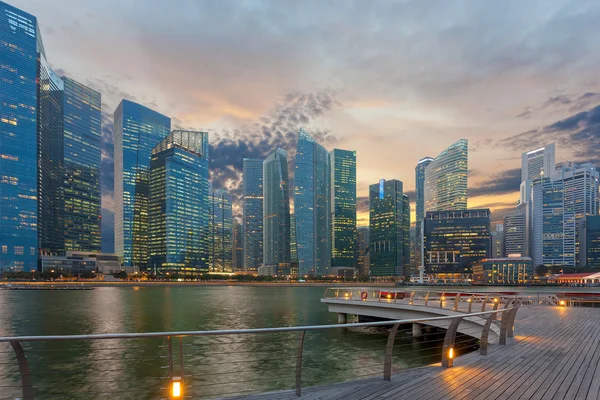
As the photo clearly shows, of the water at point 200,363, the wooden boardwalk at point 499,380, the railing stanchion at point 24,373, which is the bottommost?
the water at point 200,363

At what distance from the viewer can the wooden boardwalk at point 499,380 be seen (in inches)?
243

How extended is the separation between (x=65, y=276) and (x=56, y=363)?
627 feet

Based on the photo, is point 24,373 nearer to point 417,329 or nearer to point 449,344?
point 449,344

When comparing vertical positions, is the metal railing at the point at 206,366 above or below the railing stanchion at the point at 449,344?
below

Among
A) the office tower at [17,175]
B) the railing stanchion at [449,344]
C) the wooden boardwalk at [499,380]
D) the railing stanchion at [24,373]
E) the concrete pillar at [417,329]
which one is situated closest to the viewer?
the railing stanchion at [24,373]

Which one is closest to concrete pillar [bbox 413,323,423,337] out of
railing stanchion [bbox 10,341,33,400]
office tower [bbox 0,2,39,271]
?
railing stanchion [bbox 10,341,33,400]

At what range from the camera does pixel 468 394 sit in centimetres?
627

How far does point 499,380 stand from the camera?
7176mm

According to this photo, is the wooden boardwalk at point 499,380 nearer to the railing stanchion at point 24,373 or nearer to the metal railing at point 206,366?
the metal railing at point 206,366

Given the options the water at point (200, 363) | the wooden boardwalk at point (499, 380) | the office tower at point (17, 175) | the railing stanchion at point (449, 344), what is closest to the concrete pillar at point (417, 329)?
the water at point (200, 363)

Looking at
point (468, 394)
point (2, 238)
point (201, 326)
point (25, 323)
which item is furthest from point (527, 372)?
point (2, 238)

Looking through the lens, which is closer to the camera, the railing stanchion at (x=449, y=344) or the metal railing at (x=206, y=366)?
the railing stanchion at (x=449, y=344)

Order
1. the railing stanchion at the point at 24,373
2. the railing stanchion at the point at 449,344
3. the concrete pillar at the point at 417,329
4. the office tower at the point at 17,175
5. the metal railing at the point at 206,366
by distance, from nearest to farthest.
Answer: the railing stanchion at the point at 24,373
the railing stanchion at the point at 449,344
the metal railing at the point at 206,366
the concrete pillar at the point at 417,329
the office tower at the point at 17,175

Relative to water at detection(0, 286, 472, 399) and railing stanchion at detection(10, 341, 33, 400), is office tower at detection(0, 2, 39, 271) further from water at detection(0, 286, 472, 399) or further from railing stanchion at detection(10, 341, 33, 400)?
railing stanchion at detection(10, 341, 33, 400)
